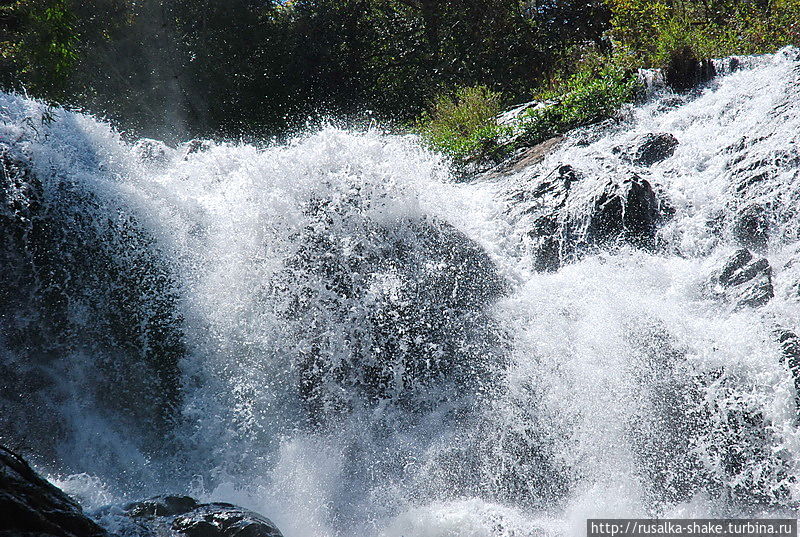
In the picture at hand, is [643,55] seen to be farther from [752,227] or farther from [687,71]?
[752,227]

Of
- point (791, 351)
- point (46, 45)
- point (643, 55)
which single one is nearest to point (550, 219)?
point (791, 351)

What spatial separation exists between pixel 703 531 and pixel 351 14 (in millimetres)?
11985

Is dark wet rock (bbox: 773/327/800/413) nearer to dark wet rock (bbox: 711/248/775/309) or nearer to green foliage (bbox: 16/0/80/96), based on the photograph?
dark wet rock (bbox: 711/248/775/309)

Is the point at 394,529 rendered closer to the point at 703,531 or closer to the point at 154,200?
the point at 703,531

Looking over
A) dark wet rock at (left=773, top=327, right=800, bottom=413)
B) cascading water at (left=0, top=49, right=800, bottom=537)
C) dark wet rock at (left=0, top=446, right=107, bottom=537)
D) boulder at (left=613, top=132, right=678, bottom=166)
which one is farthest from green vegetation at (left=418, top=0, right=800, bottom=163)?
dark wet rock at (left=0, top=446, right=107, bottom=537)

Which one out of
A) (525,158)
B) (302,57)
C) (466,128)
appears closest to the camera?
(525,158)

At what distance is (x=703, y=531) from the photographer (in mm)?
3703

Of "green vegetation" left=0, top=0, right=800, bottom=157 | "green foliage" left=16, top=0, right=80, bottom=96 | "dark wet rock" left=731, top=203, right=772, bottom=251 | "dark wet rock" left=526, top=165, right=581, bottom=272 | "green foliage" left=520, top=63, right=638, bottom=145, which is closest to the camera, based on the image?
"dark wet rock" left=731, top=203, right=772, bottom=251

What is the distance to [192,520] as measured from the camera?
3637mm

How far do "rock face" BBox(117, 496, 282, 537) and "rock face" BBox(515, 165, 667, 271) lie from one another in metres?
3.42

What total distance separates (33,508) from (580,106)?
23.7 feet

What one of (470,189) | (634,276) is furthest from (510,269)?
(470,189)

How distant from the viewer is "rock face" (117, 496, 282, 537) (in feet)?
11.7

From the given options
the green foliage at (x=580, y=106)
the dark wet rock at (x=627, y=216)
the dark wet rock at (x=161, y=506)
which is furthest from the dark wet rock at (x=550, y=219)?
the dark wet rock at (x=161, y=506)
